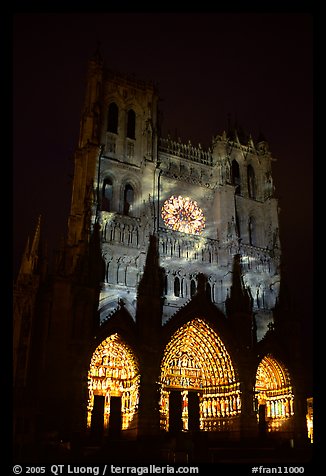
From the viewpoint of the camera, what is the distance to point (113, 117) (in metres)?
34.0

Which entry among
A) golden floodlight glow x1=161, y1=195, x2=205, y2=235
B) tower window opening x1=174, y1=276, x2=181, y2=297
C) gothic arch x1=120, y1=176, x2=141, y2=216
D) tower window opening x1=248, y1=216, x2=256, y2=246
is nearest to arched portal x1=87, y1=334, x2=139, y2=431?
tower window opening x1=174, y1=276, x2=181, y2=297

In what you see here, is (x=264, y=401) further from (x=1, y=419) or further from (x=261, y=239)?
(x=1, y=419)

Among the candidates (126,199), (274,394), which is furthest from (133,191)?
(274,394)

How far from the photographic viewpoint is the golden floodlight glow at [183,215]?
31.8 meters

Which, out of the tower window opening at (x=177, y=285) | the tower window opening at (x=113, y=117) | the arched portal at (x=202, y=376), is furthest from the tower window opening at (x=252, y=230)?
the tower window opening at (x=113, y=117)

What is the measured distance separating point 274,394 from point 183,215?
45.4ft

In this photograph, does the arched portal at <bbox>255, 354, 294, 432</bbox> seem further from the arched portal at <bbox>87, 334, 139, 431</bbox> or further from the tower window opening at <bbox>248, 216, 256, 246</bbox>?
the tower window opening at <bbox>248, 216, 256, 246</bbox>

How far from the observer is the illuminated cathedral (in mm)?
24609

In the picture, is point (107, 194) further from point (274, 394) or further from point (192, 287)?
point (274, 394)

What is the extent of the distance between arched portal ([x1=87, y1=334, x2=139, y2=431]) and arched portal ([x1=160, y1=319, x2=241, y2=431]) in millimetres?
2116

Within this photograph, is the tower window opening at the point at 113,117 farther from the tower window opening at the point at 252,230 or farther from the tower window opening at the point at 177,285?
the tower window opening at the point at 252,230

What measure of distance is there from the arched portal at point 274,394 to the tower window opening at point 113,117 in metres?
19.6

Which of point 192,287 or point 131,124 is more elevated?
point 131,124

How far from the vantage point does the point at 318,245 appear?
27.8 feet
